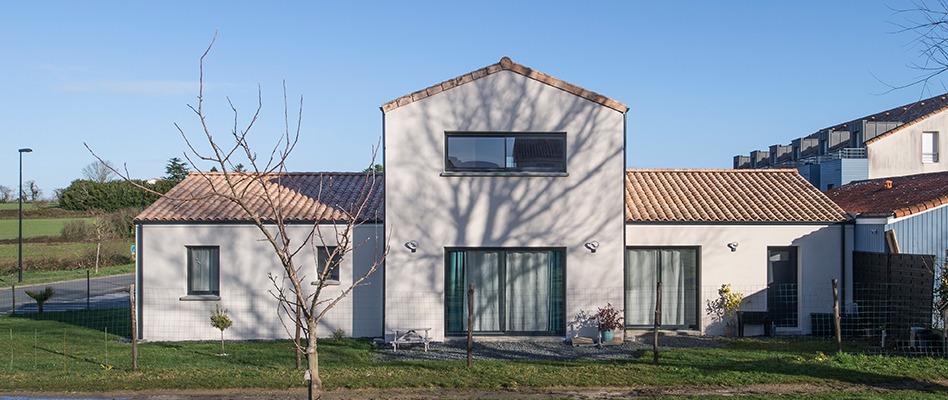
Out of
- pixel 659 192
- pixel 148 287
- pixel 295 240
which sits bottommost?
pixel 148 287

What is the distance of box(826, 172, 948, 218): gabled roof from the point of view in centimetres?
1559

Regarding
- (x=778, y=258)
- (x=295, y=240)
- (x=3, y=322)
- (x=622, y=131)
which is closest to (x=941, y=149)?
(x=778, y=258)

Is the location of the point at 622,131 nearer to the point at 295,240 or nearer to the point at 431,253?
the point at 431,253

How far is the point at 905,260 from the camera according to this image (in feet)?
47.9

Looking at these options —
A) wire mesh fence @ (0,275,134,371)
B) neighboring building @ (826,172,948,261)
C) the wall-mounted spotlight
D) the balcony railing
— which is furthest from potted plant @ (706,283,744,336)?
the balcony railing

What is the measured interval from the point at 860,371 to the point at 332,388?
8587 mm

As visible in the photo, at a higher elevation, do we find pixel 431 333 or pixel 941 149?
pixel 941 149

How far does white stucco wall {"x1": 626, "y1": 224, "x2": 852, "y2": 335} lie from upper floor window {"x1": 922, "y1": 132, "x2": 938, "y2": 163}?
2259 cm

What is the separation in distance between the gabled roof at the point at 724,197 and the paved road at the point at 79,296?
16.4 m

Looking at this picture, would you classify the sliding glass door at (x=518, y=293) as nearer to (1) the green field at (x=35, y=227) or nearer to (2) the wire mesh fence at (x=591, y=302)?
(2) the wire mesh fence at (x=591, y=302)

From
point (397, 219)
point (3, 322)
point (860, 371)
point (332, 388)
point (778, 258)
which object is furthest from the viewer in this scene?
point (3, 322)

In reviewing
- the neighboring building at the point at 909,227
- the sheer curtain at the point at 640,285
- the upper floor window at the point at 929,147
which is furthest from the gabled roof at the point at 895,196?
the upper floor window at the point at 929,147

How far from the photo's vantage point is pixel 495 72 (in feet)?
51.1

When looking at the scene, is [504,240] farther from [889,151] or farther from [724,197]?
[889,151]
